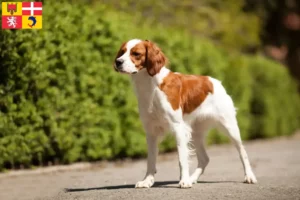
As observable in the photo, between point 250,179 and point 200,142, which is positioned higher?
point 200,142

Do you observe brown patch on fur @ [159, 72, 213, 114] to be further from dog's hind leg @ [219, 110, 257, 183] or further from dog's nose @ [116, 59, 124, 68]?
dog's nose @ [116, 59, 124, 68]

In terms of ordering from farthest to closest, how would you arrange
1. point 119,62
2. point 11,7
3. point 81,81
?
point 81,81 < point 11,7 < point 119,62

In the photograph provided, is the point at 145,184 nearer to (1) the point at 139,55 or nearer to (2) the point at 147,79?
(2) the point at 147,79

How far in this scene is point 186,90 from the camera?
792cm

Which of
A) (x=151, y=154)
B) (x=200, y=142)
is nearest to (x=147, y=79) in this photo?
(x=151, y=154)

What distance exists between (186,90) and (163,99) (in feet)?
1.67

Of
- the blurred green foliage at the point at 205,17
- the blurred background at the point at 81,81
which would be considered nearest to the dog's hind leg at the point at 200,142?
the blurred background at the point at 81,81

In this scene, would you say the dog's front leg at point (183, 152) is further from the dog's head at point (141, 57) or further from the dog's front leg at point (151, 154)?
the dog's head at point (141, 57)

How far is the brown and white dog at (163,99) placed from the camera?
24.4ft

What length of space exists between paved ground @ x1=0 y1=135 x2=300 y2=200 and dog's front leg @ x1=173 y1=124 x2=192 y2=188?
0.12 m

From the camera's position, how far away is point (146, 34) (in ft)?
44.3

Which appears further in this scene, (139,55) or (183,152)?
(183,152)

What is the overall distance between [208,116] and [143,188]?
1352mm

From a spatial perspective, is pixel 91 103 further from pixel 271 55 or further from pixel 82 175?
pixel 271 55
